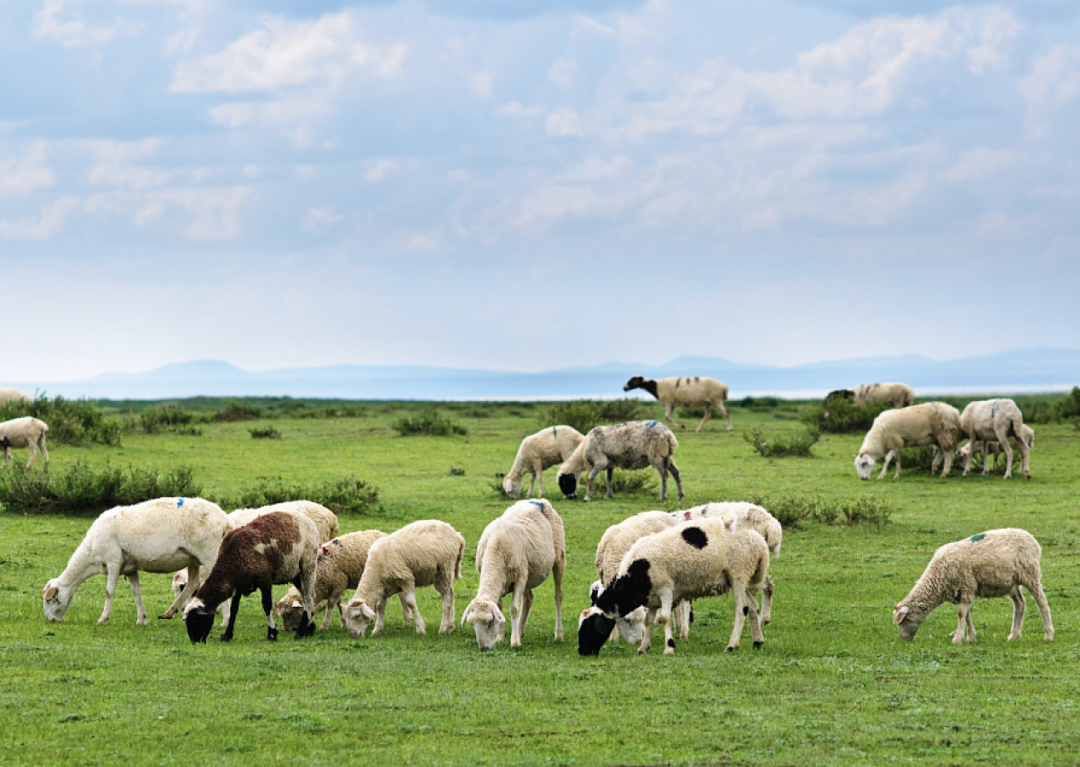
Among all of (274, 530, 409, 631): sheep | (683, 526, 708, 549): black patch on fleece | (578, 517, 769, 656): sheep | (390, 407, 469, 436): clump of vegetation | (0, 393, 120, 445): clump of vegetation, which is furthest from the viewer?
(390, 407, 469, 436): clump of vegetation

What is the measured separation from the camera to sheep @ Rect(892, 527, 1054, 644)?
12586mm

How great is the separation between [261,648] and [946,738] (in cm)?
735

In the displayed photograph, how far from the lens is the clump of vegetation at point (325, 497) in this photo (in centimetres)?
2367

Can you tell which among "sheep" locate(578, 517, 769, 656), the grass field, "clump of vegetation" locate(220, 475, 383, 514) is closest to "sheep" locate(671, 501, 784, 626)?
the grass field

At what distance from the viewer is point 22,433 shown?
30.6m

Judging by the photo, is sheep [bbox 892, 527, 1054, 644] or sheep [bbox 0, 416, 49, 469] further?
sheep [bbox 0, 416, 49, 469]

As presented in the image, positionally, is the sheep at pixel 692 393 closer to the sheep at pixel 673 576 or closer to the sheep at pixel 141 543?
the sheep at pixel 141 543

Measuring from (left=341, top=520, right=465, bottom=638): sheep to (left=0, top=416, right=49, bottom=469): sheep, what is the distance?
2025cm

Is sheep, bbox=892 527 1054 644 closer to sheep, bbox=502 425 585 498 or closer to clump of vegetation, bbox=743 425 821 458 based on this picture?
sheep, bbox=502 425 585 498

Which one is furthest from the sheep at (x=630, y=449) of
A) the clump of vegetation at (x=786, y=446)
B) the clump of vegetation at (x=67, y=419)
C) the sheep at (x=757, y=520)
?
the clump of vegetation at (x=67, y=419)

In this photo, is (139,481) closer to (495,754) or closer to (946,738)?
(495,754)

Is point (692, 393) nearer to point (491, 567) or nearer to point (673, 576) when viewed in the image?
point (491, 567)

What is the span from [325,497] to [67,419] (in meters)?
16.9

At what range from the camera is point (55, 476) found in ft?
81.9
